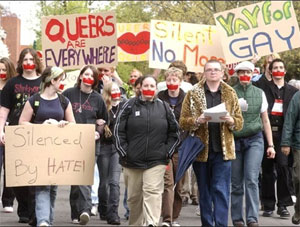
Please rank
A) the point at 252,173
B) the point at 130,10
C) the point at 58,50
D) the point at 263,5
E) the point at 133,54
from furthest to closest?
the point at 130,10
the point at 133,54
the point at 263,5
the point at 58,50
the point at 252,173

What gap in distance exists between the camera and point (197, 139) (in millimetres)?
10039

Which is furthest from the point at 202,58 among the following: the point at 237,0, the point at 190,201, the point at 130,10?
the point at 130,10

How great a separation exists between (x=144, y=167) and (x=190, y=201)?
4785 mm

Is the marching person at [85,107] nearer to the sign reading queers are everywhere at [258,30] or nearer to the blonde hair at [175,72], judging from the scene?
the blonde hair at [175,72]

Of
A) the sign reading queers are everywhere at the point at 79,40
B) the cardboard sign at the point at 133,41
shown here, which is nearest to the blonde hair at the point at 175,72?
the sign reading queers are everywhere at the point at 79,40

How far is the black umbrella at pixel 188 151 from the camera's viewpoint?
10000 millimetres

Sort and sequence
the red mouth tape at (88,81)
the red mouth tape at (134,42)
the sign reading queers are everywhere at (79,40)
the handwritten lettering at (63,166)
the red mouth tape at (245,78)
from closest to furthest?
the handwritten lettering at (63,166) < the red mouth tape at (245,78) < the red mouth tape at (88,81) < the sign reading queers are everywhere at (79,40) < the red mouth tape at (134,42)

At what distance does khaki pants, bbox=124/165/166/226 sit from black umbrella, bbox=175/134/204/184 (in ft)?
0.68

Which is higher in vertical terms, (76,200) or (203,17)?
(203,17)

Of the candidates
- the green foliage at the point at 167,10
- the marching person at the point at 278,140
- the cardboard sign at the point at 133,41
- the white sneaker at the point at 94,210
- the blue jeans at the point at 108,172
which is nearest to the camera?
the blue jeans at the point at 108,172

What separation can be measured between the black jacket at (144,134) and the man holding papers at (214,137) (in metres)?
0.26

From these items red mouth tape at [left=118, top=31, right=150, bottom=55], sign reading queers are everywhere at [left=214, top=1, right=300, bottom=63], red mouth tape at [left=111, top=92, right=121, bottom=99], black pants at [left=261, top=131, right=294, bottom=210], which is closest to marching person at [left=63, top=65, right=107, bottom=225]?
red mouth tape at [left=111, top=92, right=121, bottom=99]

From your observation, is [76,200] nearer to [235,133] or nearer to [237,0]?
[235,133]

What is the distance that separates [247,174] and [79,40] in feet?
16.1
